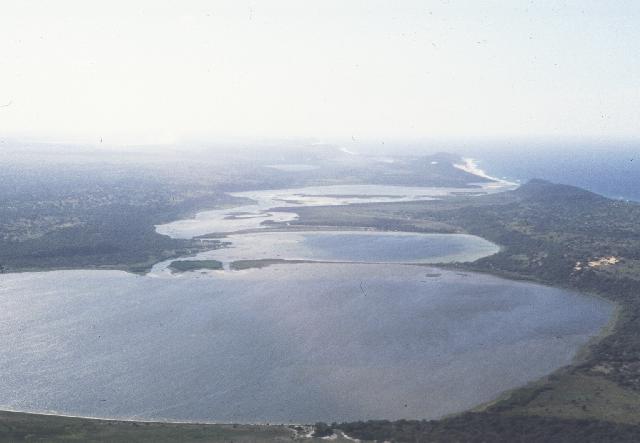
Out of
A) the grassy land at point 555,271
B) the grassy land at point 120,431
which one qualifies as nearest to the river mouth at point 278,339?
the grassy land at point 120,431

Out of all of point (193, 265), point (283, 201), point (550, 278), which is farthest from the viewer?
point (283, 201)

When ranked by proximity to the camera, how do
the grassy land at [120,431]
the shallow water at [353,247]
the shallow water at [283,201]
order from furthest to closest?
the shallow water at [283,201] → the shallow water at [353,247] → the grassy land at [120,431]

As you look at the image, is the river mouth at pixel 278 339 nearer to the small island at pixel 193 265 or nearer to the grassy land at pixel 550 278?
the small island at pixel 193 265

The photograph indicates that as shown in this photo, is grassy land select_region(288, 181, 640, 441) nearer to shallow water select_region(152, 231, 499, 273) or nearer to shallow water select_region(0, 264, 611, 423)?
shallow water select_region(0, 264, 611, 423)

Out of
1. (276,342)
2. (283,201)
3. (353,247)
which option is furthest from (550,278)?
(283,201)

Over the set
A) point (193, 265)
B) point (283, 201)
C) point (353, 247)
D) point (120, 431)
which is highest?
point (193, 265)

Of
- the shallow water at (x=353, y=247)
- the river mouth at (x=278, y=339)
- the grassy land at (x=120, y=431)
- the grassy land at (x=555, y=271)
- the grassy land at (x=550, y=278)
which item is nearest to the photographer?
the grassy land at (x=120, y=431)

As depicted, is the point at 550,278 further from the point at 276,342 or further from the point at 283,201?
the point at 283,201

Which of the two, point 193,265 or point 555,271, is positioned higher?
point 555,271

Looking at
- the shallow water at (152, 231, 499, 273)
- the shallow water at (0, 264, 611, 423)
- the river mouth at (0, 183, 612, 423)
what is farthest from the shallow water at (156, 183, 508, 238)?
the shallow water at (0, 264, 611, 423)

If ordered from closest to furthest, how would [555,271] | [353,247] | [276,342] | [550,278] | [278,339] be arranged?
[276,342] → [278,339] → [550,278] → [555,271] → [353,247]

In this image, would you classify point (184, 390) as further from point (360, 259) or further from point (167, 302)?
point (360, 259)
